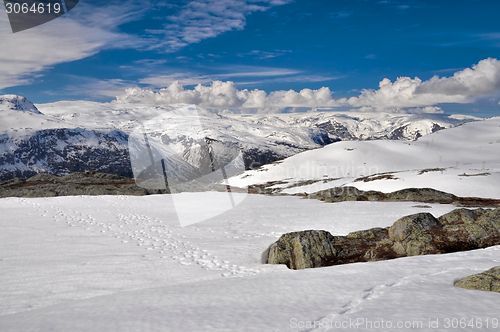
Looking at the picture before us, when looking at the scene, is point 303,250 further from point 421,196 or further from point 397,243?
point 421,196

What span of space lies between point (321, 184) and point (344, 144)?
85.2 metres

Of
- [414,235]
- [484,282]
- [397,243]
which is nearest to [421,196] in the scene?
[414,235]

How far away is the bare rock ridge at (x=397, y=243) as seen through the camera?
13.5m

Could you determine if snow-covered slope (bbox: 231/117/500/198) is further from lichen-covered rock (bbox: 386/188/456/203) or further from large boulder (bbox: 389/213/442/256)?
large boulder (bbox: 389/213/442/256)

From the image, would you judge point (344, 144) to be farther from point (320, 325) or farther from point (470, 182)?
point (320, 325)

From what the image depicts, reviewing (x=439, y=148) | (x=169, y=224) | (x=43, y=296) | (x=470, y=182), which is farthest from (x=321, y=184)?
(x=439, y=148)

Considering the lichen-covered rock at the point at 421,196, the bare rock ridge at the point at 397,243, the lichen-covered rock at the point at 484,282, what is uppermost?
the lichen-covered rock at the point at 484,282

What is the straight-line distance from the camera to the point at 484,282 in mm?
8148

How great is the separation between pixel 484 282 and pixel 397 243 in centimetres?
599

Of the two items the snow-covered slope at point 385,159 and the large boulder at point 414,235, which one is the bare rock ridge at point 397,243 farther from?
the snow-covered slope at point 385,159

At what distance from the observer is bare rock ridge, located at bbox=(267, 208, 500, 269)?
13.5m

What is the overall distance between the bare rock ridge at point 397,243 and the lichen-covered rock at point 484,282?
15.4ft

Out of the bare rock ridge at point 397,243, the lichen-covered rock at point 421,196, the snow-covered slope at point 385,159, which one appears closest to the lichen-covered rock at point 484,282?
the bare rock ridge at point 397,243

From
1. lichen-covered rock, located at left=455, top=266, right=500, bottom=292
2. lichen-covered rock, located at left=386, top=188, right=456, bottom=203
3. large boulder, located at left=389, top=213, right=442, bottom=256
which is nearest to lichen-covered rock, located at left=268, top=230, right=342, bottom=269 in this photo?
large boulder, located at left=389, top=213, right=442, bottom=256
